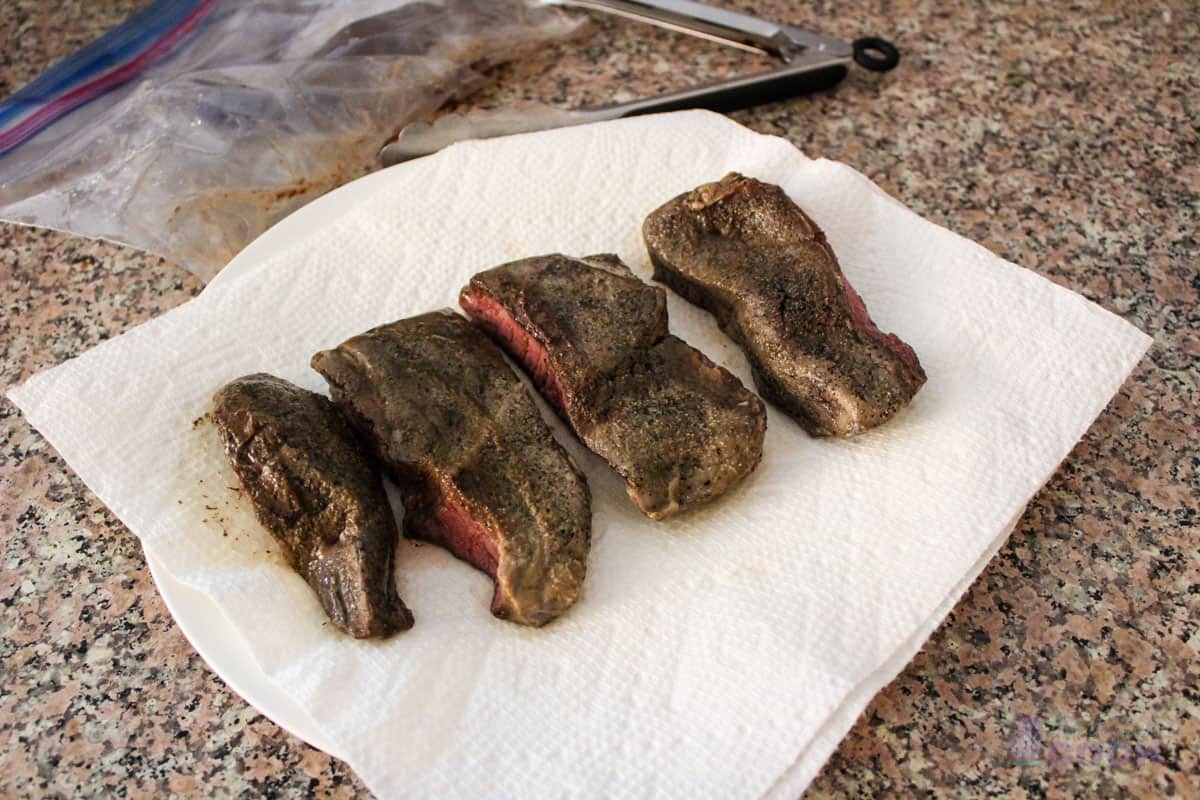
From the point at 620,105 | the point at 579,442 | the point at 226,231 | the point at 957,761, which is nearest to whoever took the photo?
the point at 957,761

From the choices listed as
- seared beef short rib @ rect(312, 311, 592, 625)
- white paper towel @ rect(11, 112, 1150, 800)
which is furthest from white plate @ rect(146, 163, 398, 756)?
seared beef short rib @ rect(312, 311, 592, 625)

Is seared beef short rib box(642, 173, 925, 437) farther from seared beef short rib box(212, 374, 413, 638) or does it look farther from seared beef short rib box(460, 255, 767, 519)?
seared beef short rib box(212, 374, 413, 638)

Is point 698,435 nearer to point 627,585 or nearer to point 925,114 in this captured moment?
point 627,585

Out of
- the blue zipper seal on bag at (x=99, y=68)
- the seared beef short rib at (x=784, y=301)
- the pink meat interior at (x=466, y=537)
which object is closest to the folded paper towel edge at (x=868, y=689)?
the seared beef short rib at (x=784, y=301)

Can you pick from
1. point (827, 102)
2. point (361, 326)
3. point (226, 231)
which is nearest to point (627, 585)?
point (361, 326)

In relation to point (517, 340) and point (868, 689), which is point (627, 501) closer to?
point (517, 340)

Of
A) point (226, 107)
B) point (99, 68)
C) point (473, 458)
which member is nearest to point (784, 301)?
point (473, 458)

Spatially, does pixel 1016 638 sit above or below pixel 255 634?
below

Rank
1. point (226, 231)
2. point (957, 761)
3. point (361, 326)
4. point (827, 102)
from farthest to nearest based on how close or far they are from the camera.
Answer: point (827, 102)
point (226, 231)
point (361, 326)
point (957, 761)
